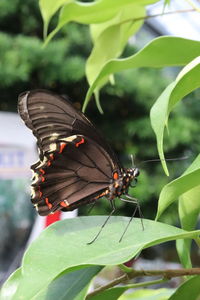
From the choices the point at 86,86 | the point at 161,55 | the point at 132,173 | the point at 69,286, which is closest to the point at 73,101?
the point at 86,86

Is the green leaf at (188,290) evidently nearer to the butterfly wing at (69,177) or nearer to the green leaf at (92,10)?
the butterfly wing at (69,177)

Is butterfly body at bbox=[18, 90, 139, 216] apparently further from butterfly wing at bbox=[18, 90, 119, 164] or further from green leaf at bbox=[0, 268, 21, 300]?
green leaf at bbox=[0, 268, 21, 300]

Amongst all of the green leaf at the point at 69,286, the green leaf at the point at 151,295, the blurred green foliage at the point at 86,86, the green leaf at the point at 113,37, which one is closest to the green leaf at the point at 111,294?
the green leaf at the point at 69,286

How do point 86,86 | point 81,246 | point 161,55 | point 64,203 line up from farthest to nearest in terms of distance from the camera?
point 86,86 → point 64,203 → point 161,55 → point 81,246

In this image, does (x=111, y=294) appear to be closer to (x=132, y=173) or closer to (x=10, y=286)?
(x=10, y=286)

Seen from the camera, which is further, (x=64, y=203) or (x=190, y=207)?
(x=64, y=203)

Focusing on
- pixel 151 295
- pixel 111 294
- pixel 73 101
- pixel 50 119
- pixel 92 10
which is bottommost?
pixel 73 101
